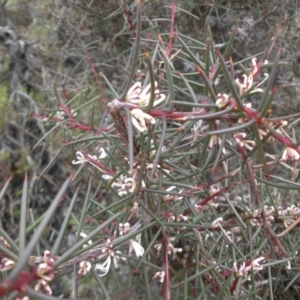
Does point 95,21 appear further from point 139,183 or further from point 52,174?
point 139,183

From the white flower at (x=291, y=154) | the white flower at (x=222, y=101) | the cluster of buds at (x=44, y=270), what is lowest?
the white flower at (x=291, y=154)

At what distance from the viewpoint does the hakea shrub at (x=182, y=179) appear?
0.54 m

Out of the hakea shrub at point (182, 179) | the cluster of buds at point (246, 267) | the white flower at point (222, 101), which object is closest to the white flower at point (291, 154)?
the hakea shrub at point (182, 179)

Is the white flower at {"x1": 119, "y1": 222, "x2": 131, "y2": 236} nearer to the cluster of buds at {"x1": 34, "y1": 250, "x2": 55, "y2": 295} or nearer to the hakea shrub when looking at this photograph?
the hakea shrub

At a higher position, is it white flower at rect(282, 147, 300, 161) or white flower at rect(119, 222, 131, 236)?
white flower at rect(282, 147, 300, 161)

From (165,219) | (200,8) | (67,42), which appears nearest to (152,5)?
(200,8)

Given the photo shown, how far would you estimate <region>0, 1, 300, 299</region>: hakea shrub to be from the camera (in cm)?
54

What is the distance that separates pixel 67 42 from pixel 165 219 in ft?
3.37

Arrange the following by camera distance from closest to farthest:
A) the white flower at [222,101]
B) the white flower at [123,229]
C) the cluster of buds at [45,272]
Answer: the cluster of buds at [45,272] → the white flower at [222,101] → the white flower at [123,229]

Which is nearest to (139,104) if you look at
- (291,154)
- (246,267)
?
(291,154)

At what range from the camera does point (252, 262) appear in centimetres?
83

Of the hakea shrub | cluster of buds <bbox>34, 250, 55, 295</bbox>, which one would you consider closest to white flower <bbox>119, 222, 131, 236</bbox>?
the hakea shrub

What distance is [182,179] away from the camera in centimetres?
78

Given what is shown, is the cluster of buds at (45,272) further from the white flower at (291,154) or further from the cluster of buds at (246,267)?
the cluster of buds at (246,267)
